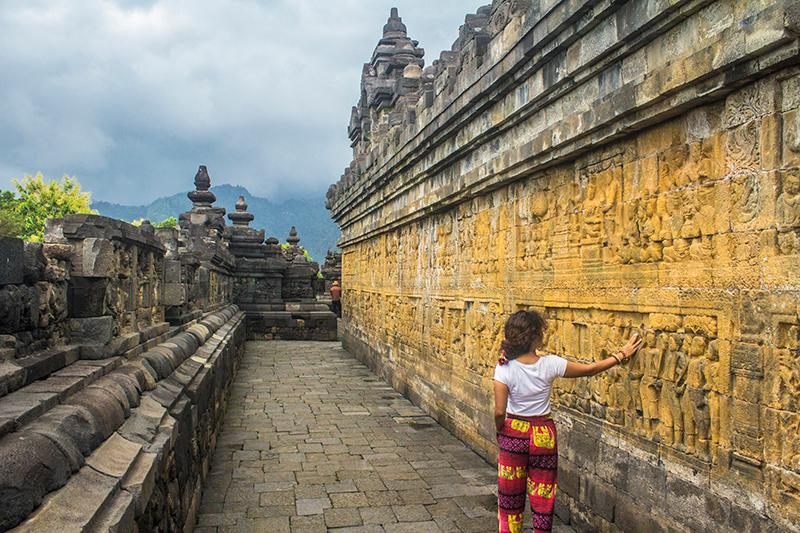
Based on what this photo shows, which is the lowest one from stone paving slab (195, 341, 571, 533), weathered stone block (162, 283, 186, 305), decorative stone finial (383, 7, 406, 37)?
stone paving slab (195, 341, 571, 533)

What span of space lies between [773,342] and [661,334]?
873mm

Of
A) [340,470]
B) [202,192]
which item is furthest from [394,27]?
[340,470]

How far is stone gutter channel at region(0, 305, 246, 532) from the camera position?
228 cm

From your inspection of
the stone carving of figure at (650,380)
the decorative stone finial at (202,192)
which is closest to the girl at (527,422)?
the stone carving of figure at (650,380)

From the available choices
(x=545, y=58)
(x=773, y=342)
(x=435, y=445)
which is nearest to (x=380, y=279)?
(x=435, y=445)

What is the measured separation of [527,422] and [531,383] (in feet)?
0.76

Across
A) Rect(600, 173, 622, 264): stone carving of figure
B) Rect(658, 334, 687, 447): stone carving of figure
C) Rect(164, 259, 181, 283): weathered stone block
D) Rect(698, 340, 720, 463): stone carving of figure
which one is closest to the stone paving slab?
Rect(658, 334, 687, 447): stone carving of figure

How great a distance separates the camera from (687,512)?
3.63m

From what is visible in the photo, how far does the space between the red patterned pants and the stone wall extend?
67cm

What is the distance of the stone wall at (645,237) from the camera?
3105 millimetres

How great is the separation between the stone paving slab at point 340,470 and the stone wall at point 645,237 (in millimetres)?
655

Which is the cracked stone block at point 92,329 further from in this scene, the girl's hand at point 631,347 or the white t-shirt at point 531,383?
the girl's hand at point 631,347

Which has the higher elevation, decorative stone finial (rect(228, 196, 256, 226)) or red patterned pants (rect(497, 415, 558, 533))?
decorative stone finial (rect(228, 196, 256, 226))

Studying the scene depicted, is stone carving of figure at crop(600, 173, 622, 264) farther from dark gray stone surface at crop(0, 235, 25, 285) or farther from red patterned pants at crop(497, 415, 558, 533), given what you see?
dark gray stone surface at crop(0, 235, 25, 285)
